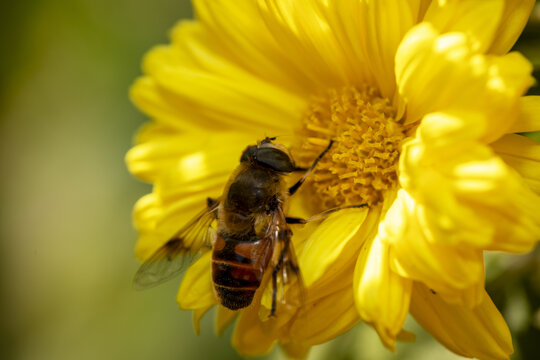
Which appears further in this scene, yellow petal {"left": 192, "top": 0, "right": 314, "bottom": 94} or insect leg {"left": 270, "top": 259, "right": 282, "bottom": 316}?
yellow petal {"left": 192, "top": 0, "right": 314, "bottom": 94}

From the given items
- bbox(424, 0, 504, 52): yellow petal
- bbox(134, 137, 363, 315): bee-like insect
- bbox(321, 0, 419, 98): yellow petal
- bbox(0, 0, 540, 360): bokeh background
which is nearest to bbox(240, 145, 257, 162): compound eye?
bbox(134, 137, 363, 315): bee-like insect

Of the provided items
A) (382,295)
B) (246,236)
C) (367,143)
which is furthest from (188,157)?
(382,295)

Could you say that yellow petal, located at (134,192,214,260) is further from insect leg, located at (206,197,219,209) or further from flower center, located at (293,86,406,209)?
flower center, located at (293,86,406,209)

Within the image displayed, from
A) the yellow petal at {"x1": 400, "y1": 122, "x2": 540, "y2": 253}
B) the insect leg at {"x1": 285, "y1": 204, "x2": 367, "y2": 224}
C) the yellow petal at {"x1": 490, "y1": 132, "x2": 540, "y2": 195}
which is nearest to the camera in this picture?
the yellow petal at {"x1": 400, "y1": 122, "x2": 540, "y2": 253}

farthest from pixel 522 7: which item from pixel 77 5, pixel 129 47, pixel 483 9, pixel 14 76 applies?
pixel 14 76

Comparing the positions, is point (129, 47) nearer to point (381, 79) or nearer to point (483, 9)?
point (381, 79)

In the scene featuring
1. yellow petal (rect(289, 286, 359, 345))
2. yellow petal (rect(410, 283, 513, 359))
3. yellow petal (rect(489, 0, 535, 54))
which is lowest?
yellow petal (rect(410, 283, 513, 359))

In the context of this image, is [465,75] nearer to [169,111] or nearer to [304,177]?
[304,177]
